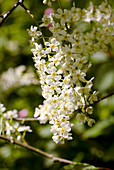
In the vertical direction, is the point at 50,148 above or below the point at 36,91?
below

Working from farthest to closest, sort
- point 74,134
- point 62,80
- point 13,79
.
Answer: point 13,79 < point 74,134 < point 62,80

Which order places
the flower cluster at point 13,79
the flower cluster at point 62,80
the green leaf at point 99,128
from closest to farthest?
the flower cluster at point 62,80
the green leaf at point 99,128
the flower cluster at point 13,79

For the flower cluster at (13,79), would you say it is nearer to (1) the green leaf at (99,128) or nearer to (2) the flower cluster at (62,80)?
(1) the green leaf at (99,128)

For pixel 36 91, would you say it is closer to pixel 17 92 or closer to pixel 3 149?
pixel 17 92

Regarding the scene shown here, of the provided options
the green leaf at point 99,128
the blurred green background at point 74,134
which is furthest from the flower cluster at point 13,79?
the green leaf at point 99,128

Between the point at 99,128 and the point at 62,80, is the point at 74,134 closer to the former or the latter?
the point at 99,128

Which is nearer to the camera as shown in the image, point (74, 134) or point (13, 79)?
point (74, 134)

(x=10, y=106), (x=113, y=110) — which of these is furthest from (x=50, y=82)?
(x=10, y=106)

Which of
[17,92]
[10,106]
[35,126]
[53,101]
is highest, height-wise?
[17,92]

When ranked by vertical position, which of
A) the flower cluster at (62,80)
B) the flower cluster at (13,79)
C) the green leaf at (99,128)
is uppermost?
the flower cluster at (13,79)

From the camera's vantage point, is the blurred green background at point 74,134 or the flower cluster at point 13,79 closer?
the blurred green background at point 74,134

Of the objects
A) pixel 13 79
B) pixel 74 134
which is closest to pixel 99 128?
pixel 74 134
